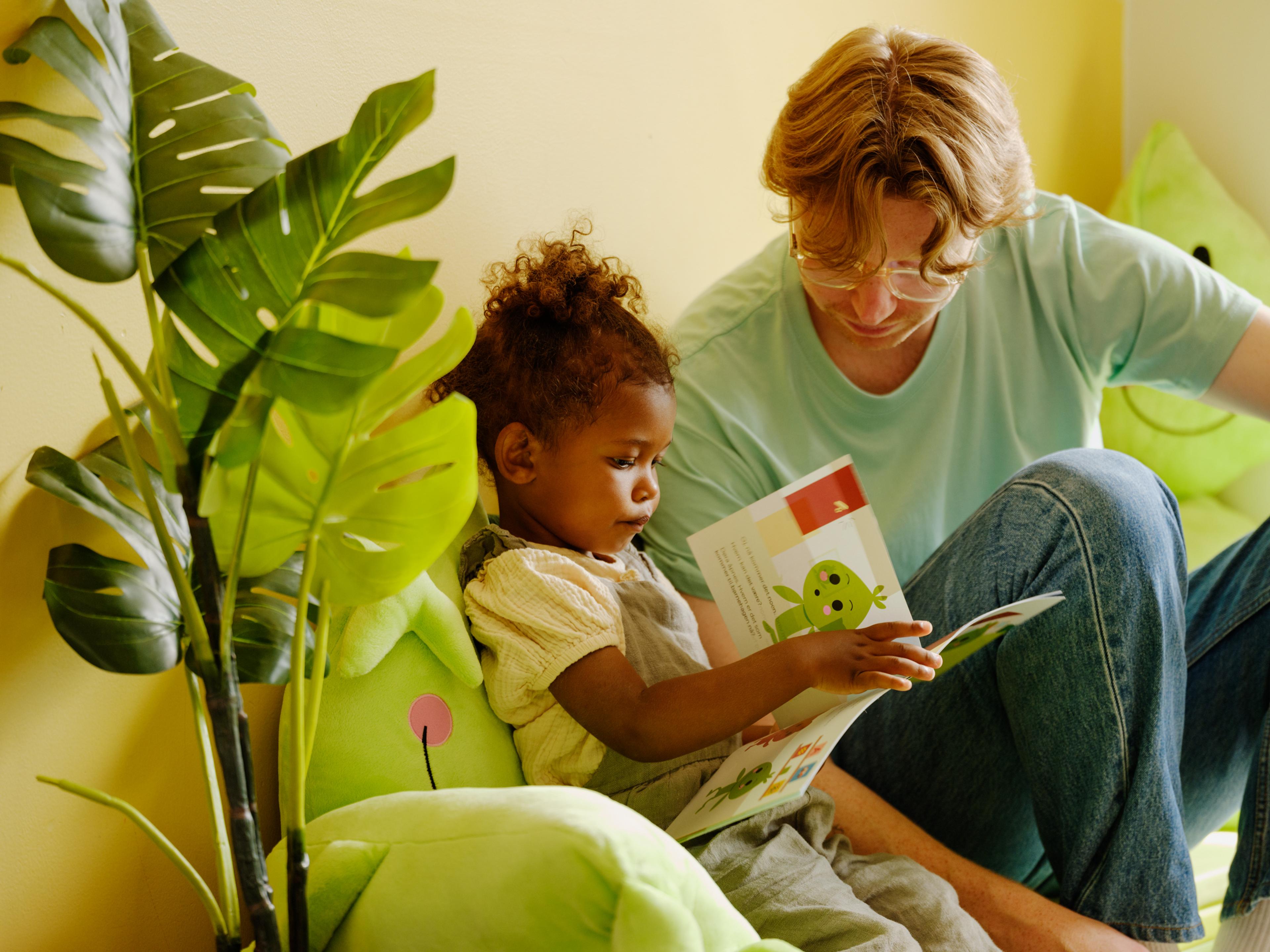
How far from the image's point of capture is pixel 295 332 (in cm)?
53

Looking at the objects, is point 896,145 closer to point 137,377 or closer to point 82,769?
point 137,377

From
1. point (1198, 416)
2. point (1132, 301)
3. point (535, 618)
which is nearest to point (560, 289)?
point (535, 618)

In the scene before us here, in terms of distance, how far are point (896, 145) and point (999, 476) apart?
1.81 feet

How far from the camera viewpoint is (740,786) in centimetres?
87

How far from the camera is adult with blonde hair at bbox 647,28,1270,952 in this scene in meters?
0.98

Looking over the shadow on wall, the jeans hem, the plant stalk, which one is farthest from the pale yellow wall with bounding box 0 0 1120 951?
the jeans hem

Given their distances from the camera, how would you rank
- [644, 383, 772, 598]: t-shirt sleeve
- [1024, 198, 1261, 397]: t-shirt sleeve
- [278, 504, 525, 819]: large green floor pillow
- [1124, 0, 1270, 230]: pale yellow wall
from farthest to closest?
[1124, 0, 1270, 230]: pale yellow wall
[1024, 198, 1261, 397]: t-shirt sleeve
[644, 383, 772, 598]: t-shirt sleeve
[278, 504, 525, 819]: large green floor pillow

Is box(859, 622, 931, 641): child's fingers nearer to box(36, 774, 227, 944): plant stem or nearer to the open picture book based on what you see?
the open picture book

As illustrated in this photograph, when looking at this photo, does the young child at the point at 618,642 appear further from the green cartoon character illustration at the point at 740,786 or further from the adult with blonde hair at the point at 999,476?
the adult with blonde hair at the point at 999,476

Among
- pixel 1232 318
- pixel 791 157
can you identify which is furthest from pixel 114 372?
pixel 1232 318

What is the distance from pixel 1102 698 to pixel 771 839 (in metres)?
0.35

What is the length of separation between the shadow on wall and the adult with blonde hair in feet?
1.81

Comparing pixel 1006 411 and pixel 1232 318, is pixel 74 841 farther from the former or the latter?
pixel 1232 318

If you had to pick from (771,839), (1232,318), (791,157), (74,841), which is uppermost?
(791,157)
